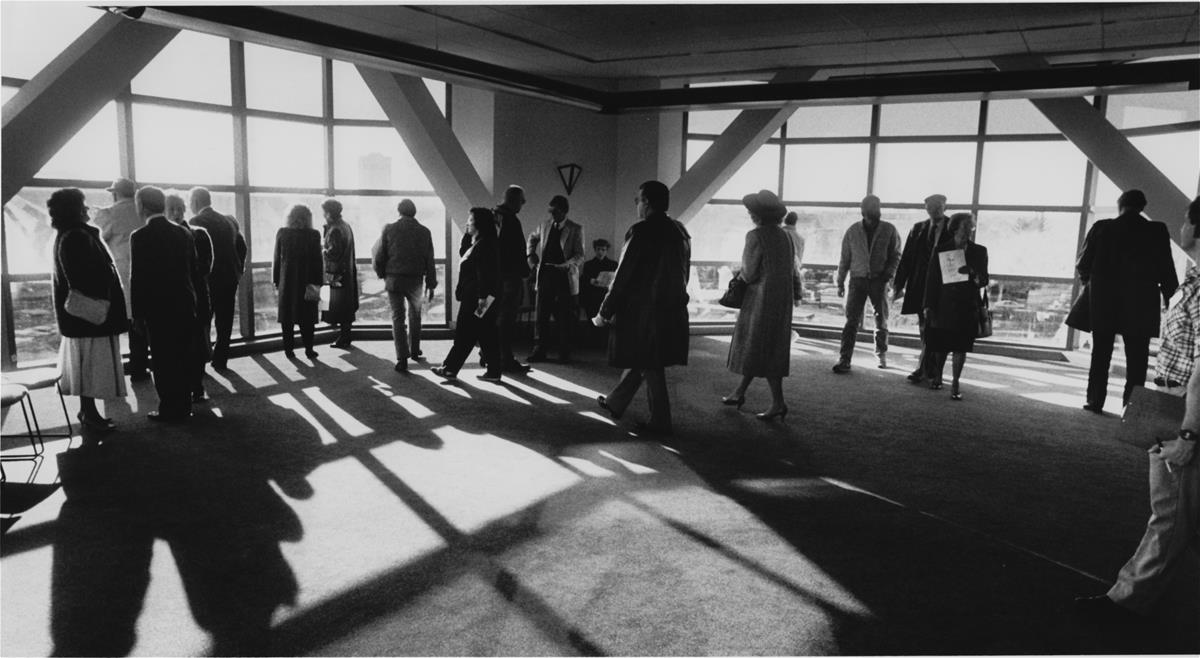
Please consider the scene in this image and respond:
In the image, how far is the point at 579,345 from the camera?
9281 mm

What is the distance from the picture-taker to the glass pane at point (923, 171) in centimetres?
1012

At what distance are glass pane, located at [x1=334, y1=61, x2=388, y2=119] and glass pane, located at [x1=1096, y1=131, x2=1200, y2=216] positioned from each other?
8797mm

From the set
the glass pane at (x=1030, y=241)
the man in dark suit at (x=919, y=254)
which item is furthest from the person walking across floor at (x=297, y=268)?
the glass pane at (x=1030, y=241)

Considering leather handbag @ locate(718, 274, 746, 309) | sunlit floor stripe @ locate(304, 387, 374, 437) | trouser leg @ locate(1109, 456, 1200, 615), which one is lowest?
sunlit floor stripe @ locate(304, 387, 374, 437)

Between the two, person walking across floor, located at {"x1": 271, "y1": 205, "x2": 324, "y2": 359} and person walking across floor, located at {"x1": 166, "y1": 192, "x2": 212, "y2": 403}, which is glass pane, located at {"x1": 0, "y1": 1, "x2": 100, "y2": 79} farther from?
person walking across floor, located at {"x1": 271, "y1": 205, "x2": 324, "y2": 359}

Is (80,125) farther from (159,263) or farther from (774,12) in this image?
(774,12)

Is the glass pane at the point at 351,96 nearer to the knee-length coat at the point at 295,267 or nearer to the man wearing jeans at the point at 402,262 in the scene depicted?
the knee-length coat at the point at 295,267

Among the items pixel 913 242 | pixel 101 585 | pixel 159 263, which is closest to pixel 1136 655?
pixel 101 585

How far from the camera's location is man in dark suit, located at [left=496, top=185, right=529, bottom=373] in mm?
7164

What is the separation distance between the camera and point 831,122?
1062 cm

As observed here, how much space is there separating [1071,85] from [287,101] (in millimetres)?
7825

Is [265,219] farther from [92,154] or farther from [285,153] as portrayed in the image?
[92,154]

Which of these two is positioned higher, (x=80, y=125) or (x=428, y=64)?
(x=428, y=64)

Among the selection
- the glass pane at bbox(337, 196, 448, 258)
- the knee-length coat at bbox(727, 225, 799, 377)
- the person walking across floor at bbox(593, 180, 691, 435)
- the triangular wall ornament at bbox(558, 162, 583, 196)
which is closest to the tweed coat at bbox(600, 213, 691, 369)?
the person walking across floor at bbox(593, 180, 691, 435)
